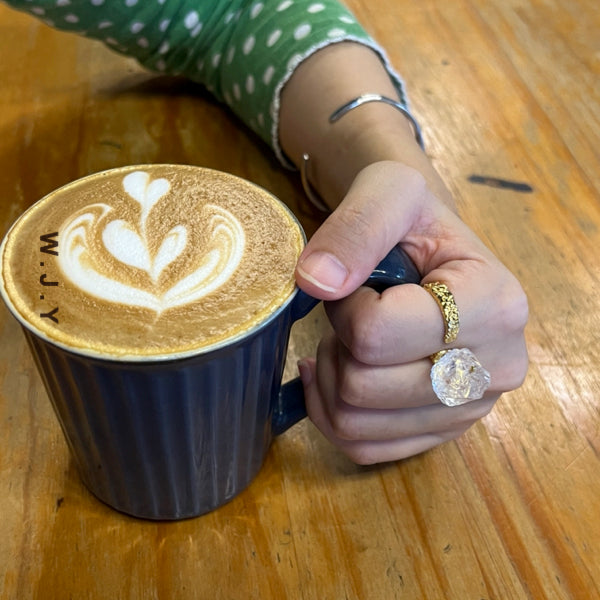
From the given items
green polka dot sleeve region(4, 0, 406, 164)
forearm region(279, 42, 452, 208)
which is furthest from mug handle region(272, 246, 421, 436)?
green polka dot sleeve region(4, 0, 406, 164)

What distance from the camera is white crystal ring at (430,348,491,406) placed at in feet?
1.41

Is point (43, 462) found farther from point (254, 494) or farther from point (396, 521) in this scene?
point (396, 521)

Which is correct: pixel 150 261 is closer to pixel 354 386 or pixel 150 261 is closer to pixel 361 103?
pixel 354 386

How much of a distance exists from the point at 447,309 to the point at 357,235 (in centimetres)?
8

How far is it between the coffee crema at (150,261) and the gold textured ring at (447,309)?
0.10 meters

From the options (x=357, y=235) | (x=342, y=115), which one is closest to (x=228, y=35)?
(x=342, y=115)

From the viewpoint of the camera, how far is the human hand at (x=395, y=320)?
0.41 m

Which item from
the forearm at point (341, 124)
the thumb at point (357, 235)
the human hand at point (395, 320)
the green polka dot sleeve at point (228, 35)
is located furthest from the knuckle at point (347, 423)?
the green polka dot sleeve at point (228, 35)

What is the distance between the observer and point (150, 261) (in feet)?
1.28

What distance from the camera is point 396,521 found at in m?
0.47

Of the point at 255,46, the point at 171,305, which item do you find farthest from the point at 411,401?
the point at 255,46

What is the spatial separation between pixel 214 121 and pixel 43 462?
0.48m

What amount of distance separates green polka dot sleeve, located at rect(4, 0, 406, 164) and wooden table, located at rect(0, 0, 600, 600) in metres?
0.05

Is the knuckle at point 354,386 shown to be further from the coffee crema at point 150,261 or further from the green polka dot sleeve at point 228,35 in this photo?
the green polka dot sleeve at point 228,35
